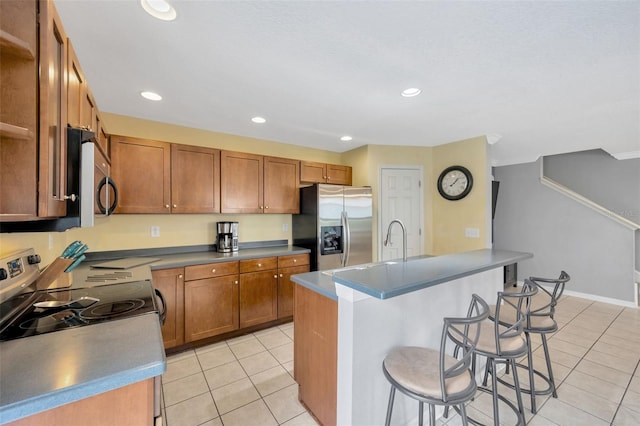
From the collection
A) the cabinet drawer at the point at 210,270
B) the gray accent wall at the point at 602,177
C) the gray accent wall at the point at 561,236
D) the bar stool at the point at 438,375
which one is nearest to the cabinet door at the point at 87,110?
the cabinet drawer at the point at 210,270

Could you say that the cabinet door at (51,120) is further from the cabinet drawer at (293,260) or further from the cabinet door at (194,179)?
the cabinet drawer at (293,260)

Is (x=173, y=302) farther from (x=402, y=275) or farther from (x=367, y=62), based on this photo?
(x=367, y=62)

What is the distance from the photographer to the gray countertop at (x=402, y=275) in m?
1.25

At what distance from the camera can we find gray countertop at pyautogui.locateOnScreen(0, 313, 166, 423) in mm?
695

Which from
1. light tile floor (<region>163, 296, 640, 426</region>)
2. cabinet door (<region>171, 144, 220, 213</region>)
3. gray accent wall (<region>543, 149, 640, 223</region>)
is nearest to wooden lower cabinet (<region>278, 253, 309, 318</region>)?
light tile floor (<region>163, 296, 640, 426</region>)

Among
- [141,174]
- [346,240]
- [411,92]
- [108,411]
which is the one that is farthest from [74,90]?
[346,240]

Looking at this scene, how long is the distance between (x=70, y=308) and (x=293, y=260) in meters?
2.14

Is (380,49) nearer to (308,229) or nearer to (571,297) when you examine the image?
(308,229)

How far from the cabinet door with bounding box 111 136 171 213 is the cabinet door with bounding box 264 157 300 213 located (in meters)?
1.12

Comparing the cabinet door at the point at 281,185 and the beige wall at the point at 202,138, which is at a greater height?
the beige wall at the point at 202,138

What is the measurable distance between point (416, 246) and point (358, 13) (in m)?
3.28

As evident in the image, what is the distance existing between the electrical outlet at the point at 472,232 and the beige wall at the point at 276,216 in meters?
0.06

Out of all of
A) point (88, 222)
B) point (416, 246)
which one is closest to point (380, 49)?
point (88, 222)

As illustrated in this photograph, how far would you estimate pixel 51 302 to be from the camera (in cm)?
139
